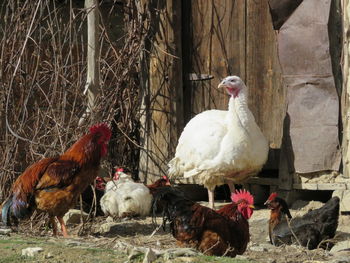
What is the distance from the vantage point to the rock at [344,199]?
9.21 meters

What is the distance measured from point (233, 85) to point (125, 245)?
3.33 m

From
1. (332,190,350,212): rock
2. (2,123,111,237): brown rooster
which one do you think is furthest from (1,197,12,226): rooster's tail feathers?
(332,190,350,212): rock

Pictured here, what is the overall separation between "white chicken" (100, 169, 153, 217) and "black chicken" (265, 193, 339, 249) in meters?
1.75

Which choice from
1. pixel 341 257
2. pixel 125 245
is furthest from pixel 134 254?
pixel 341 257

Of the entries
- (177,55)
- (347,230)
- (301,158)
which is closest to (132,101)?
(177,55)

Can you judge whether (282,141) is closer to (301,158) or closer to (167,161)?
(301,158)

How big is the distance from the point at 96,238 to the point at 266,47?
10.7ft

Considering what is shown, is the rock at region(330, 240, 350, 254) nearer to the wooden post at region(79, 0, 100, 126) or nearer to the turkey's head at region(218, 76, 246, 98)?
the turkey's head at region(218, 76, 246, 98)

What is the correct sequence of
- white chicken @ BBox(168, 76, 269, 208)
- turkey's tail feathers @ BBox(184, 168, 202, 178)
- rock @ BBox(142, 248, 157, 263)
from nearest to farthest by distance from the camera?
rock @ BBox(142, 248, 157, 263)
white chicken @ BBox(168, 76, 269, 208)
turkey's tail feathers @ BBox(184, 168, 202, 178)

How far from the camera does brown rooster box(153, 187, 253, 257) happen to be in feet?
23.2

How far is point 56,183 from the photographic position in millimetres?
8117

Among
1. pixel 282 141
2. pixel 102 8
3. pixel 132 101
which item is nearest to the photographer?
pixel 282 141

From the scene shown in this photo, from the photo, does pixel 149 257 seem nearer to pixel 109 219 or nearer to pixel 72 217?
pixel 72 217

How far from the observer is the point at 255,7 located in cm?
995
